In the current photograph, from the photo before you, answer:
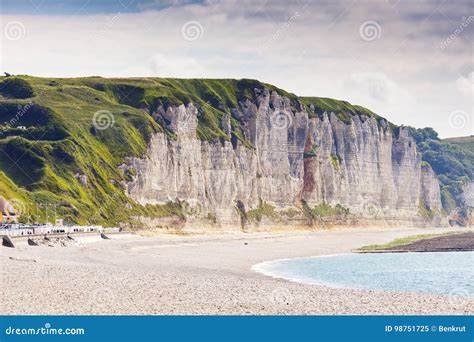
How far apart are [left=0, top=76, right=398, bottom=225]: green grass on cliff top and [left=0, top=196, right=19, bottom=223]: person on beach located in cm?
301

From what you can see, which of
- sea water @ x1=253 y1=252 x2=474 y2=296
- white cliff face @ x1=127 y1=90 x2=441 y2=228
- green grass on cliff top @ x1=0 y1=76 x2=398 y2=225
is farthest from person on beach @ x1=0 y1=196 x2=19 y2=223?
white cliff face @ x1=127 y1=90 x2=441 y2=228

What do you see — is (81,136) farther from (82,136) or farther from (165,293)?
(165,293)

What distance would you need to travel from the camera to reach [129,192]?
122 meters

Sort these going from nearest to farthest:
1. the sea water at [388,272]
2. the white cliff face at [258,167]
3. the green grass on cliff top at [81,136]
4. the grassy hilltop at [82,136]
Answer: the sea water at [388,272]
the green grass on cliff top at [81,136]
the grassy hilltop at [82,136]
the white cliff face at [258,167]

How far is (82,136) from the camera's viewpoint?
124625 millimetres

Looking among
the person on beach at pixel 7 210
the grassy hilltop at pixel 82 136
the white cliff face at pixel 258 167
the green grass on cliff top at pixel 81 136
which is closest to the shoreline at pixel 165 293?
the person on beach at pixel 7 210

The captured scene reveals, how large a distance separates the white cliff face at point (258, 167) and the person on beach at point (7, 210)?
35.1 metres

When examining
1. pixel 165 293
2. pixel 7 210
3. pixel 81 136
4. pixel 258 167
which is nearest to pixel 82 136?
pixel 81 136

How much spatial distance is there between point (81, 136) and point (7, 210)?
3980 cm

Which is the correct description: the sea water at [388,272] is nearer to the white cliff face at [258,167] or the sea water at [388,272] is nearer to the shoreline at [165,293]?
the shoreline at [165,293]

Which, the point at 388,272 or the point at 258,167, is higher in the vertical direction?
the point at 258,167

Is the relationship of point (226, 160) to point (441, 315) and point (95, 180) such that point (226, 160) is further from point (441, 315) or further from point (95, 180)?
point (441, 315)

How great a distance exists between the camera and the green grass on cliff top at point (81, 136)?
102875mm
